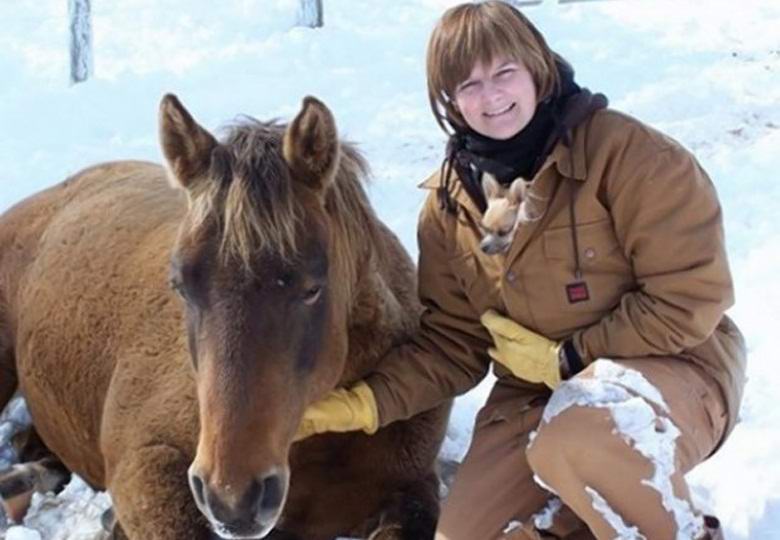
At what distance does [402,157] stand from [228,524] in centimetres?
732

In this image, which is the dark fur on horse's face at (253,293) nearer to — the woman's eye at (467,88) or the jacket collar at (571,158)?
the woman's eye at (467,88)

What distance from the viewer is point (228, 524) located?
268cm

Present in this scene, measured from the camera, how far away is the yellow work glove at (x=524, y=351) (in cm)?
322

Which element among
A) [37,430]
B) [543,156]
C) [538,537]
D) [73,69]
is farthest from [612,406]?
[73,69]

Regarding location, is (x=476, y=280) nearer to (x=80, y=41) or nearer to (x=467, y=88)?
(x=467, y=88)

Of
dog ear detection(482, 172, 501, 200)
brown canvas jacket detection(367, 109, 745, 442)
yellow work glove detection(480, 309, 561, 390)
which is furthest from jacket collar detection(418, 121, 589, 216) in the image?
yellow work glove detection(480, 309, 561, 390)

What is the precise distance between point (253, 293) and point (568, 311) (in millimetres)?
1028

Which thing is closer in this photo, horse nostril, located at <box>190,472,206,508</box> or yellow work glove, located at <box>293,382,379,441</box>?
Result: horse nostril, located at <box>190,472,206,508</box>

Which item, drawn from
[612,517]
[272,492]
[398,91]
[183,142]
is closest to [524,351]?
[612,517]

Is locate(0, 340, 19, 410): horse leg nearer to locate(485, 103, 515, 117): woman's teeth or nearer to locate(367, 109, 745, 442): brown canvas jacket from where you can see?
locate(367, 109, 745, 442): brown canvas jacket

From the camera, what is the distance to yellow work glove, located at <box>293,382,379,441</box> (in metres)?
3.30

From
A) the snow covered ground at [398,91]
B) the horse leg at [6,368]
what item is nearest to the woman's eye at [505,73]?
the snow covered ground at [398,91]

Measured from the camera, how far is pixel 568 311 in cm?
323

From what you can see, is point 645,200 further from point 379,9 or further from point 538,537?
point 379,9
